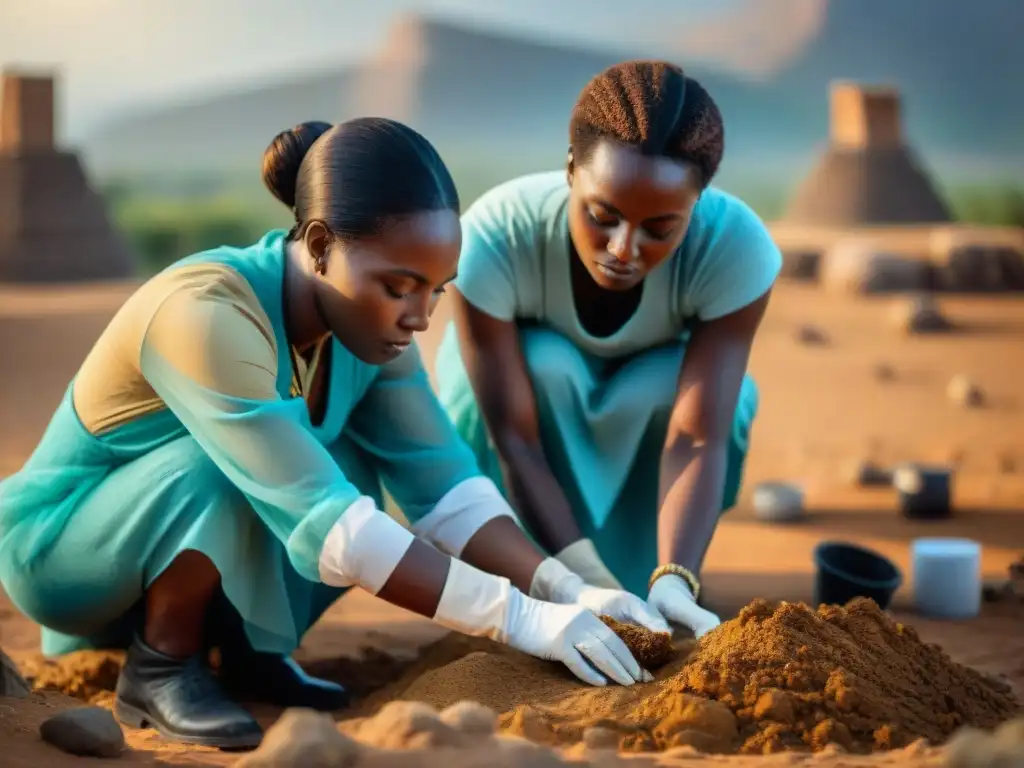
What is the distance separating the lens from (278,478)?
247 cm

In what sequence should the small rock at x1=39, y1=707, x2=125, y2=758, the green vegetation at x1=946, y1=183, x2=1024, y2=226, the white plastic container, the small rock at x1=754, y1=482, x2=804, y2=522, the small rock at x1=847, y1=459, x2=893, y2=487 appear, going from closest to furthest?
1. the small rock at x1=39, y1=707, x2=125, y2=758
2. the white plastic container
3. the small rock at x1=754, y1=482, x2=804, y2=522
4. the small rock at x1=847, y1=459, x2=893, y2=487
5. the green vegetation at x1=946, y1=183, x2=1024, y2=226

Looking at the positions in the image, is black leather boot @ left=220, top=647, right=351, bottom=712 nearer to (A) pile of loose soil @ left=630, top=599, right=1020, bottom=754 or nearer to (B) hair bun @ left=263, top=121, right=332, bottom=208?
(A) pile of loose soil @ left=630, top=599, right=1020, bottom=754

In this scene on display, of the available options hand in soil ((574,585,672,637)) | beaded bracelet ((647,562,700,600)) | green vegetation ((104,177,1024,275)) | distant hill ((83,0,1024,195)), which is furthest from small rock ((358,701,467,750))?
distant hill ((83,0,1024,195))

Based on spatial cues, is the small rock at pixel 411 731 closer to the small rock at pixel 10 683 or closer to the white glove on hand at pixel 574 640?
the white glove on hand at pixel 574 640

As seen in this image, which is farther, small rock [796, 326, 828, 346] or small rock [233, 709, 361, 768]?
small rock [796, 326, 828, 346]

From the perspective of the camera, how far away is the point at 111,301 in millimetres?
12062

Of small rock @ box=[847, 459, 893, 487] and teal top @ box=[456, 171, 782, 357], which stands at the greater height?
teal top @ box=[456, 171, 782, 357]

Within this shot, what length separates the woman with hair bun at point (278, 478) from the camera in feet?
8.18

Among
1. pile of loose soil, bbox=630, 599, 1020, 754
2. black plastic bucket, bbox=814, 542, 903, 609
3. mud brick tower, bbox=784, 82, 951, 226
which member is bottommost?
mud brick tower, bbox=784, 82, 951, 226

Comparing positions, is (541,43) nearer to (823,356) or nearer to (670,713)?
(823,356)

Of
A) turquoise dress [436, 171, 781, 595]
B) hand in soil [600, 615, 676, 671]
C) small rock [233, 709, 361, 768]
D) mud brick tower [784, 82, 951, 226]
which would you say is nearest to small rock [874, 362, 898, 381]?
turquoise dress [436, 171, 781, 595]

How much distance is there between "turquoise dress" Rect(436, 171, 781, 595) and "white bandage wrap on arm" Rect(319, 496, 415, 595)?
91 centimetres

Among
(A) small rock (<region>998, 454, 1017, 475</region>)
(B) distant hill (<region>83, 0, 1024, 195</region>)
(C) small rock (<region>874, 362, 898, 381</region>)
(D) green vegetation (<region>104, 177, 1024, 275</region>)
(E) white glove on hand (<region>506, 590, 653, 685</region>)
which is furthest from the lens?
(B) distant hill (<region>83, 0, 1024, 195</region>)

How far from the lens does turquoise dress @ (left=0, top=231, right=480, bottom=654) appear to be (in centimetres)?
248
